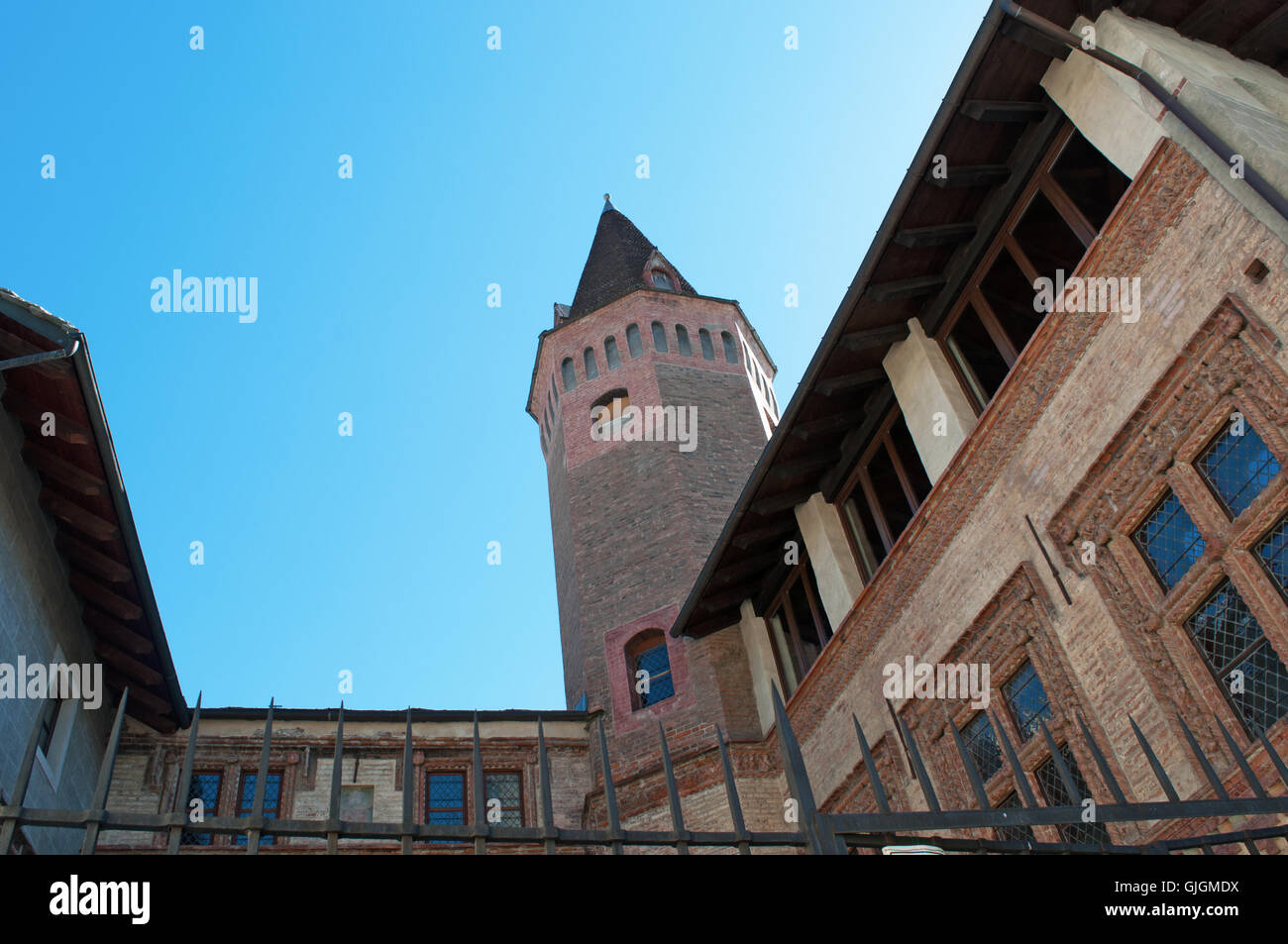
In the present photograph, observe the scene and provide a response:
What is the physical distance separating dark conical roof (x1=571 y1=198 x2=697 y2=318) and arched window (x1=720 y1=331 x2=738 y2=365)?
4.30 feet

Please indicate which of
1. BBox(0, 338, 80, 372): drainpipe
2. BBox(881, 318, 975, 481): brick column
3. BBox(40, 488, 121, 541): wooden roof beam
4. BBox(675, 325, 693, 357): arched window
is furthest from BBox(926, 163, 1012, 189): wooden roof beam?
BBox(675, 325, 693, 357): arched window

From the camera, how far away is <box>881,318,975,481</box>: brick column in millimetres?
11305

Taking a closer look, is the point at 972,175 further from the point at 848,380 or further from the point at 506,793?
the point at 506,793

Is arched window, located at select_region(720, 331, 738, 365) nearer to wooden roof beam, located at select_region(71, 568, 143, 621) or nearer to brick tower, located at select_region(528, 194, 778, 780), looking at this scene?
brick tower, located at select_region(528, 194, 778, 780)

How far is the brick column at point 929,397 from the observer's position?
445 inches

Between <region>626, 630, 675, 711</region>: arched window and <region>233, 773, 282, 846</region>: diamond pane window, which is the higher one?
<region>626, 630, 675, 711</region>: arched window

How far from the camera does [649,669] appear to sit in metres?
17.6

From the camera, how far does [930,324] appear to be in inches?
475

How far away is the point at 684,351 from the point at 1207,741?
1528 centimetres

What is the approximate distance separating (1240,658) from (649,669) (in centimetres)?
1042

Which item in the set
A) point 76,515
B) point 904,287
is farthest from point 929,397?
point 76,515
